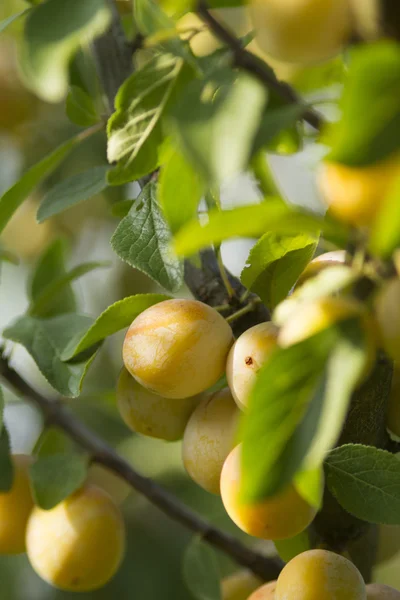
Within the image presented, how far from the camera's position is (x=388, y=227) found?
0.33m

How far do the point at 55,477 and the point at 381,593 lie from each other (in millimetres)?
393

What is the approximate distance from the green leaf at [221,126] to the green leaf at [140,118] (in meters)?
0.17

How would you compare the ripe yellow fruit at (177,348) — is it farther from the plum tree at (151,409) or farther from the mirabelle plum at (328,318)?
the mirabelle plum at (328,318)

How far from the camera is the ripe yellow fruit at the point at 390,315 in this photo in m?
0.36

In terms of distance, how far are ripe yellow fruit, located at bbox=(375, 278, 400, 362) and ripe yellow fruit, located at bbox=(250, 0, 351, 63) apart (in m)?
0.13

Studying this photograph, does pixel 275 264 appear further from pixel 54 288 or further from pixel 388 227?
pixel 54 288

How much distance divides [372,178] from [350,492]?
36 cm

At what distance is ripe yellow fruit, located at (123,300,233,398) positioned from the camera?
23.4 inches

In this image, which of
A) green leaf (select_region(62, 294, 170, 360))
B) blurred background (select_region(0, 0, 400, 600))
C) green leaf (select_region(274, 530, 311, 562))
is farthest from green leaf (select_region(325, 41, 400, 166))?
blurred background (select_region(0, 0, 400, 600))

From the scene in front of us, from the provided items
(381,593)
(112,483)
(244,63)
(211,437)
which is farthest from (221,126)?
(112,483)

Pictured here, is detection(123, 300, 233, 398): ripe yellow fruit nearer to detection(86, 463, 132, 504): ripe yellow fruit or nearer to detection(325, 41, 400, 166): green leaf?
detection(325, 41, 400, 166): green leaf

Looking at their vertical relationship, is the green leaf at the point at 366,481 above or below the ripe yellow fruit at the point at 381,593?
above

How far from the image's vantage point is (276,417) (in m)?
0.39

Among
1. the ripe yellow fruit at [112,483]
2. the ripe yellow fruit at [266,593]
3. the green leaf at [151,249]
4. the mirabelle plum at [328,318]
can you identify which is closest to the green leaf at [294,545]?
the ripe yellow fruit at [266,593]
